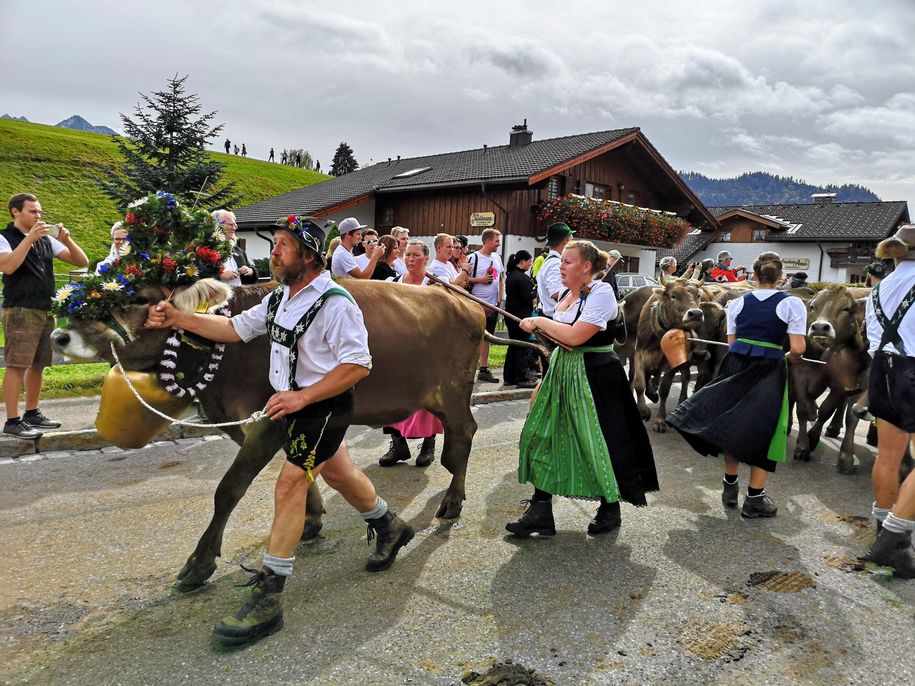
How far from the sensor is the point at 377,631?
9.91ft

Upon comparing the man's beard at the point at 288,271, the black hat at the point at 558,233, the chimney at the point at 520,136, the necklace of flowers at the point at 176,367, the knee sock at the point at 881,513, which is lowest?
the knee sock at the point at 881,513

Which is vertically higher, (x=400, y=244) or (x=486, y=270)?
(x=400, y=244)

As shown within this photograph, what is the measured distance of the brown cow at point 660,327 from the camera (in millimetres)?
7301

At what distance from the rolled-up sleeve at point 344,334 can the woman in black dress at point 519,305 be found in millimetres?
6230

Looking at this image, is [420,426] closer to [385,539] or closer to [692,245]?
[385,539]

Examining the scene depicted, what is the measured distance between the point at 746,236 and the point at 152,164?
123 ft

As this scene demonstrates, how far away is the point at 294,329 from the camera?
10.0 ft

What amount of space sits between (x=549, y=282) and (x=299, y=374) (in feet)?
12.8

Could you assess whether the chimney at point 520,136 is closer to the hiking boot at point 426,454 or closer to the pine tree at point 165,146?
the pine tree at point 165,146

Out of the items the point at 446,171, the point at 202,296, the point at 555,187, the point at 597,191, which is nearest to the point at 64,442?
the point at 202,296

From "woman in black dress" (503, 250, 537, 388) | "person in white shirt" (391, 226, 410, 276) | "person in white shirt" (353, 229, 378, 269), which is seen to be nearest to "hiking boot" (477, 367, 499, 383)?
"woman in black dress" (503, 250, 537, 388)

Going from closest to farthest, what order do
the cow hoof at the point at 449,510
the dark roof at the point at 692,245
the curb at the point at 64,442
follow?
the cow hoof at the point at 449,510
the curb at the point at 64,442
the dark roof at the point at 692,245

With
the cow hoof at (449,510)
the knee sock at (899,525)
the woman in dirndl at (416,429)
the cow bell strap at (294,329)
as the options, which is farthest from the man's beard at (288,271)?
the knee sock at (899,525)

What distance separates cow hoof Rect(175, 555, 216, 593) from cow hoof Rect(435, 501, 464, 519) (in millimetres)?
1638
